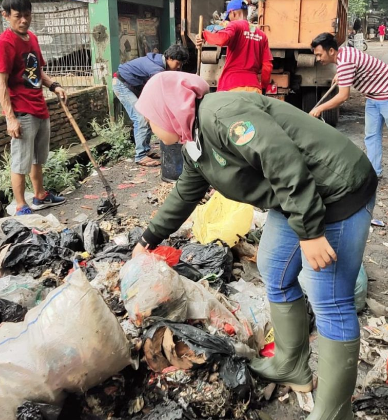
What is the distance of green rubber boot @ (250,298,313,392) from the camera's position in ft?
7.34

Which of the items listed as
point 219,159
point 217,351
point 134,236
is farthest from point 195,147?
point 134,236

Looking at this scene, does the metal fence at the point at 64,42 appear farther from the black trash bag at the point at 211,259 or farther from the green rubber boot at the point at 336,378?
the green rubber boot at the point at 336,378

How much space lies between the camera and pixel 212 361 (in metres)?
2.17

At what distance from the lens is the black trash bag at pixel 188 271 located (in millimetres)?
2959

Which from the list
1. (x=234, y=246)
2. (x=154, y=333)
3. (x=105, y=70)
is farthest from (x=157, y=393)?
(x=105, y=70)

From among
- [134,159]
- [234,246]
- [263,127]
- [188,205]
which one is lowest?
[134,159]

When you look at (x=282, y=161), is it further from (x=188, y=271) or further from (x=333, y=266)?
(x=188, y=271)

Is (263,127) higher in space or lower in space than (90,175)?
higher

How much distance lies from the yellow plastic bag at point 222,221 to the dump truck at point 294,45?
14.9 feet

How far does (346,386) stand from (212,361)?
58cm

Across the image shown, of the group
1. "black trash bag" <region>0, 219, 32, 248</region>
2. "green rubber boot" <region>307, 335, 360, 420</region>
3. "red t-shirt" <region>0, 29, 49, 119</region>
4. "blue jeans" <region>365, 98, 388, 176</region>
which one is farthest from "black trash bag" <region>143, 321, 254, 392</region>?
"blue jeans" <region>365, 98, 388, 176</region>

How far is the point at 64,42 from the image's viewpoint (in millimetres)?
8969

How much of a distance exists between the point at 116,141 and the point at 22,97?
3000mm

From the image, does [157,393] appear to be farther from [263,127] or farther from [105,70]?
[105,70]
